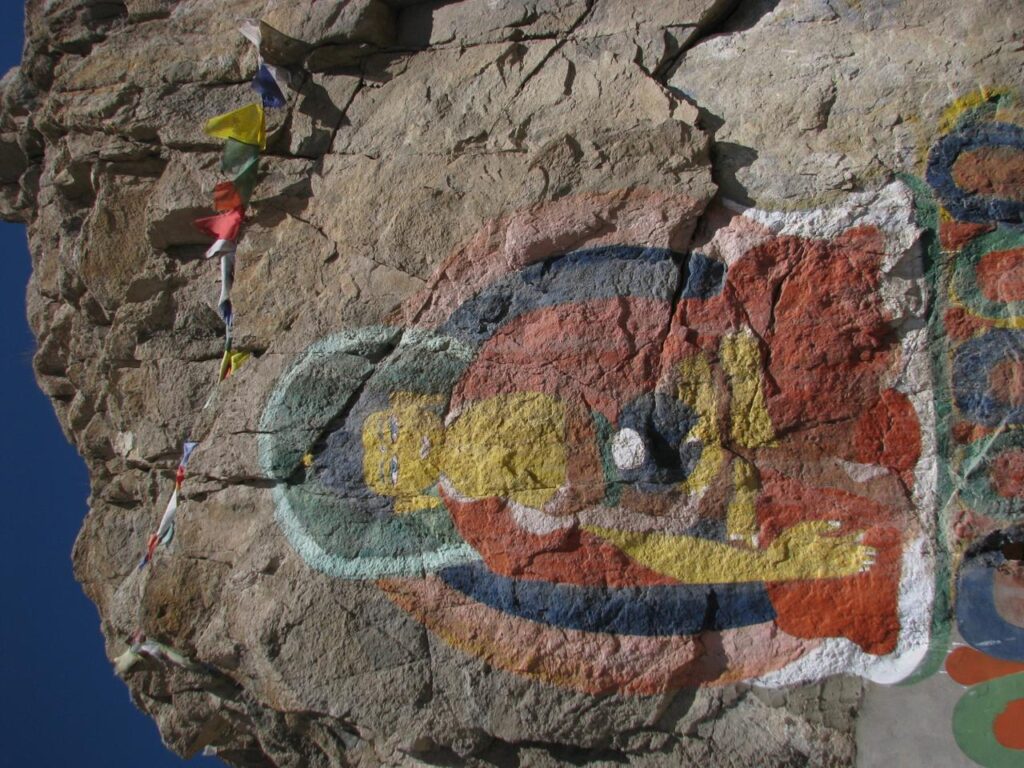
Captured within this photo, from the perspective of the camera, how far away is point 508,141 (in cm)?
238

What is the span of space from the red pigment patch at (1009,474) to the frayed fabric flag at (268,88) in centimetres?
210

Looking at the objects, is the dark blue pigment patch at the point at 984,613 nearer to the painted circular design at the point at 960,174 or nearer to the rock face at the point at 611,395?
the rock face at the point at 611,395

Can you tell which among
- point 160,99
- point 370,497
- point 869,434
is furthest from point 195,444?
point 869,434

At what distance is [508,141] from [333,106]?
591 millimetres

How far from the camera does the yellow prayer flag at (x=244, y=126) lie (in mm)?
2642

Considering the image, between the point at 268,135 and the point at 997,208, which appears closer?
the point at 997,208

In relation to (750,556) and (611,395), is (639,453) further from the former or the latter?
(750,556)

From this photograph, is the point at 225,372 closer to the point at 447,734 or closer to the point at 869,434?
the point at 447,734

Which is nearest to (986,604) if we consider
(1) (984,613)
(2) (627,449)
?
(1) (984,613)

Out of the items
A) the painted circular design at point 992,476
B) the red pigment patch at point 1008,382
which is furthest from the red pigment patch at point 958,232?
the painted circular design at point 992,476

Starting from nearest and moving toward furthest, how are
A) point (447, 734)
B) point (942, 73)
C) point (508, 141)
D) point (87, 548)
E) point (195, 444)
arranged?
point (942, 73) < point (447, 734) < point (508, 141) < point (195, 444) < point (87, 548)

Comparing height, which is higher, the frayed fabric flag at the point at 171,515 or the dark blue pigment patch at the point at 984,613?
the frayed fabric flag at the point at 171,515

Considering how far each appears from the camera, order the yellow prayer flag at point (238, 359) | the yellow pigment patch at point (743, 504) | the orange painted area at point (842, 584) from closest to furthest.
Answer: the orange painted area at point (842, 584) < the yellow pigment patch at point (743, 504) < the yellow prayer flag at point (238, 359)

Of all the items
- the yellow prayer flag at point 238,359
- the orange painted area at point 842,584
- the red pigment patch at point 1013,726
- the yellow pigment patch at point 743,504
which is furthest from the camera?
the yellow prayer flag at point 238,359
